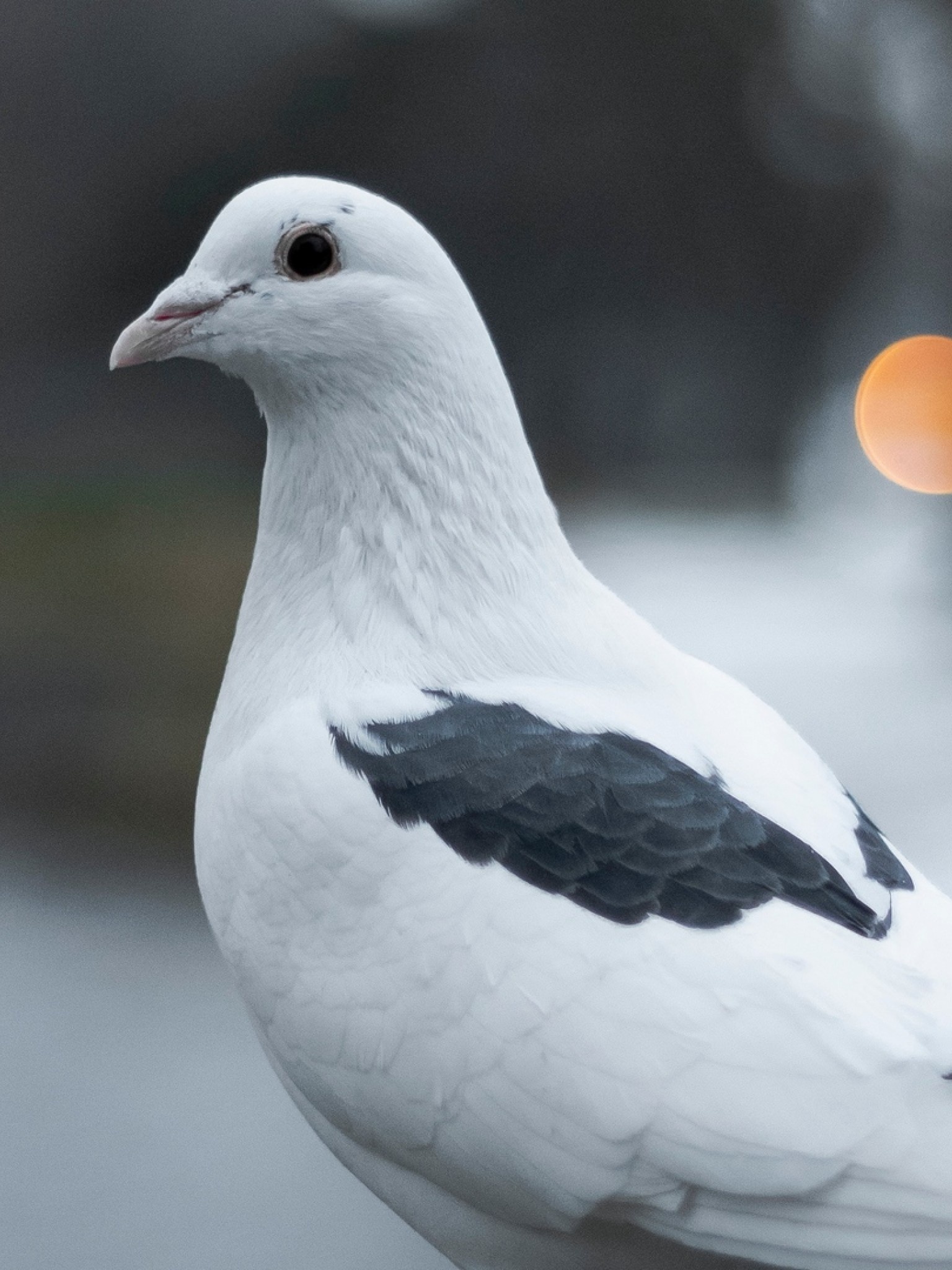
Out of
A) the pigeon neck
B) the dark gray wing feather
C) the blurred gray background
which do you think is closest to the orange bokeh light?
the blurred gray background

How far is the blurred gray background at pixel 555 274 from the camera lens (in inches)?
189

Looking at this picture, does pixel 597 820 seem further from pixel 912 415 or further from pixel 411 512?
pixel 912 415

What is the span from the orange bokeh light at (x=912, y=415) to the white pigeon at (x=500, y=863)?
520 cm

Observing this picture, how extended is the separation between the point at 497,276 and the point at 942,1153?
6502 mm

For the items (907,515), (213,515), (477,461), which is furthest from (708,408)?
(477,461)

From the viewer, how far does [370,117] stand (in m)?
6.98

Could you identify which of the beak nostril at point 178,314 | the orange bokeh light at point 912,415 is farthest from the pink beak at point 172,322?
the orange bokeh light at point 912,415

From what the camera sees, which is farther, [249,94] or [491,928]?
[249,94]

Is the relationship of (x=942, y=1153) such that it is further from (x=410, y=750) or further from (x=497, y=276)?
(x=497, y=276)

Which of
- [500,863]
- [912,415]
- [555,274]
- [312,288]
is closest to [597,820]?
[500,863]

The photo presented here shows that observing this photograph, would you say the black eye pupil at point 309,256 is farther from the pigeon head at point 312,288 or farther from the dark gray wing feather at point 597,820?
the dark gray wing feather at point 597,820

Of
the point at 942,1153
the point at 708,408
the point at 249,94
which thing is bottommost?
the point at 942,1153

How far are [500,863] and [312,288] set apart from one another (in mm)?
500

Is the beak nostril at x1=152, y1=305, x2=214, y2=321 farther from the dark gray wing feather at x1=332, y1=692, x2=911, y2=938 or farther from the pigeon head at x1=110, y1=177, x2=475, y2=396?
the dark gray wing feather at x1=332, y1=692, x2=911, y2=938
